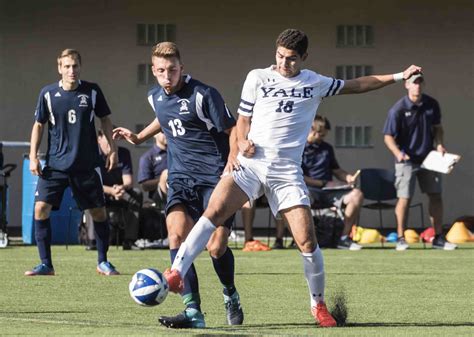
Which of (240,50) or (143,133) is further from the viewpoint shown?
(240,50)

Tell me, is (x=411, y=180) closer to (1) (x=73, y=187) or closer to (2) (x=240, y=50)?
(2) (x=240, y=50)

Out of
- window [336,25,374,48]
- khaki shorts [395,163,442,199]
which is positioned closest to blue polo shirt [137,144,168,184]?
khaki shorts [395,163,442,199]

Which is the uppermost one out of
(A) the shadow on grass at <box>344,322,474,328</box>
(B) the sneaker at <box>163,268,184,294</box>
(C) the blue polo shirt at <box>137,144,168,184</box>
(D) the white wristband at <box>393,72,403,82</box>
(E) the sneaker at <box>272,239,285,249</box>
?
(D) the white wristband at <box>393,72,403,82</box>

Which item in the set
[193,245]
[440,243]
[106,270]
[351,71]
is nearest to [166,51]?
[193,245]

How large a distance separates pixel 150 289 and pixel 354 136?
48.4ft

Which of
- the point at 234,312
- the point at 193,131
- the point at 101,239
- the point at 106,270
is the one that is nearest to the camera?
the point at 234,312

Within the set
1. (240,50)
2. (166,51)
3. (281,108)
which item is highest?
(240,50)

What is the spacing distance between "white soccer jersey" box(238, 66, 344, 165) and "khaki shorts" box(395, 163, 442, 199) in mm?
9145

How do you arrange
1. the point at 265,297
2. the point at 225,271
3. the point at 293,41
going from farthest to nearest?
1. the point at 265,297
2. the point at 225,271
3. the point at 293,41

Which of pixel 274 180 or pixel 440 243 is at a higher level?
pixel 274 180

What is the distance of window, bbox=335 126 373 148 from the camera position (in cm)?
2252

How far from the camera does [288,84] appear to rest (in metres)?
8.80

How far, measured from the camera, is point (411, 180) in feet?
58.7

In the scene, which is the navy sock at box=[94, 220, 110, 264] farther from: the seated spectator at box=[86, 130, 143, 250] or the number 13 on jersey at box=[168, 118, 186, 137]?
the number 13 on jersey at box=[168, 118, 186, 137]
